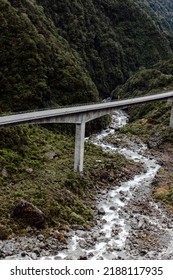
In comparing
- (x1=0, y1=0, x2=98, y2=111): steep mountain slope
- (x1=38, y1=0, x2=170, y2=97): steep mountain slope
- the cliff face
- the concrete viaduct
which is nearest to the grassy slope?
the cliff face

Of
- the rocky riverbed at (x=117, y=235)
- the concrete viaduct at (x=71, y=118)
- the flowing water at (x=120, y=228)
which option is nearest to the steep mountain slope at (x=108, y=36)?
the concrete viaduct at (x=71, y=118)

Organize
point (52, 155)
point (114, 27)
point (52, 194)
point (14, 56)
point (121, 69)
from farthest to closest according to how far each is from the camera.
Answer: point (114, 27) < point (121, 69) < point (14, 56) < point (52, 155) < point (52, 194)

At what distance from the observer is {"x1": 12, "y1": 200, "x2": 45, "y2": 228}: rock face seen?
1254 inches

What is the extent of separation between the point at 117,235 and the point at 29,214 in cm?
725

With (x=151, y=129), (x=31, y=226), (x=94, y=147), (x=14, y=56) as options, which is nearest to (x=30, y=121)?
(x=31, y=226)

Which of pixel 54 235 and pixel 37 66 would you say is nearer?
pixel 54 235

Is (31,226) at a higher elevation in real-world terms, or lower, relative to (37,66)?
lower

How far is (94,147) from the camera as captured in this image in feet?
187

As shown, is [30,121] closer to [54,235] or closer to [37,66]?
[54,235]

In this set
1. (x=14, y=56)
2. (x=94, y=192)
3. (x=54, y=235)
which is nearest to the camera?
(x=54, y=235)

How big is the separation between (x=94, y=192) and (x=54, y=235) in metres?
11.3

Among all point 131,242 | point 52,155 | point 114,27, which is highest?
point 114,27

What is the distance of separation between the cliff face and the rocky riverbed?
25.3m

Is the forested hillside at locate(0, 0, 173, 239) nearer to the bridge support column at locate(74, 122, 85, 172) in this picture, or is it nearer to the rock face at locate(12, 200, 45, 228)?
the rock face at locate(12, 200, 45, 228)
